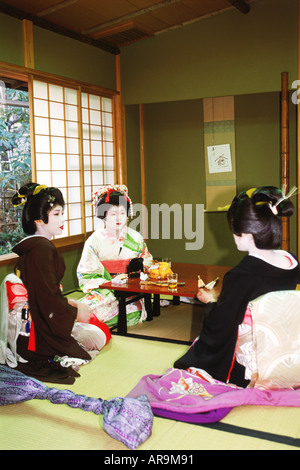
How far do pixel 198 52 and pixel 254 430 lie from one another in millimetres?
4467

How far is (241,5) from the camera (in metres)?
4.94

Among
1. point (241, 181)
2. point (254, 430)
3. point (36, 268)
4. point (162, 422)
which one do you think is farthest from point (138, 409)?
point (241, 181)

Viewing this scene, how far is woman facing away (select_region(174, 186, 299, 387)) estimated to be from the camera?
2410mm

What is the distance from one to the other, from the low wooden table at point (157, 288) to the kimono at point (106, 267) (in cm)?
14

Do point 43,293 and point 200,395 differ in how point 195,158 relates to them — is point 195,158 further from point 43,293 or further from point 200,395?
point 200,395

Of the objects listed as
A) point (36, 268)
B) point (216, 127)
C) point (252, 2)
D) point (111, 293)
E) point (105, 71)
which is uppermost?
point (252, 2)

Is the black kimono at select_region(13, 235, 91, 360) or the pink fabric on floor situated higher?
the black kimono at select_region(13, 235, 91, 360)

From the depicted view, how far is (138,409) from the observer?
233 cm

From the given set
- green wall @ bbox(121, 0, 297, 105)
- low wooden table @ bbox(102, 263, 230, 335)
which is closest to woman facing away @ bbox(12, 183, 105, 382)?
low wooden table @ bbox(102, 263, 230, 335)

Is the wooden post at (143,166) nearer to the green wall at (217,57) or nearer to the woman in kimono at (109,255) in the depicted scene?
the green wall at (217,57)

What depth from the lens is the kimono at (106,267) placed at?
4047 mm

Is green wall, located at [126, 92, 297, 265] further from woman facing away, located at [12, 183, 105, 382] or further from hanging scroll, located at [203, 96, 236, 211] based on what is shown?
woman facing away, located at [12, 183, 105, 382]

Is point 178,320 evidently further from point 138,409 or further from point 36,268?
point 138,409

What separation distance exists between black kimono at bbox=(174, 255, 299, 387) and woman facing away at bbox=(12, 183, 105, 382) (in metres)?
1.00
